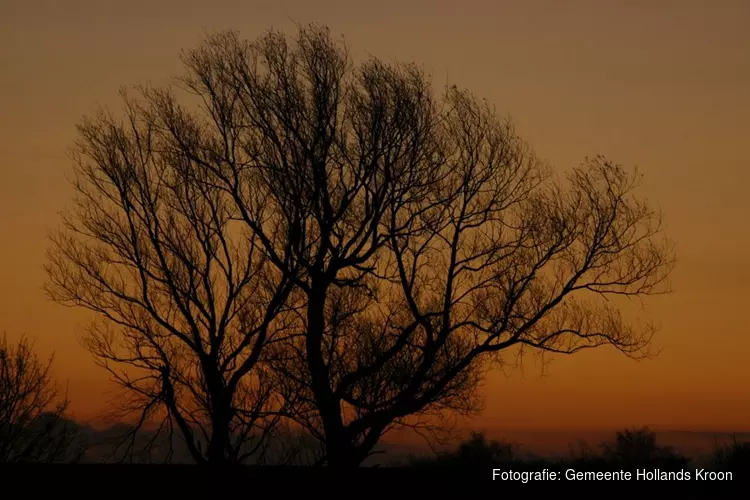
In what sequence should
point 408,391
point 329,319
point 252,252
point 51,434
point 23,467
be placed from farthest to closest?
point 329,319, point 252,252, point 408,391, point 51,434, point 23,467

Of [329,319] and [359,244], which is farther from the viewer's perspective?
[329,319]

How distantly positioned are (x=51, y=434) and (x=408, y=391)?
654cm

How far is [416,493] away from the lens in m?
13.1

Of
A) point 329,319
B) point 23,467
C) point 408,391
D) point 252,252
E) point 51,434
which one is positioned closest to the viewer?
point 23,467

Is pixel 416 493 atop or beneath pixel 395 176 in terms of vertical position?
beneath

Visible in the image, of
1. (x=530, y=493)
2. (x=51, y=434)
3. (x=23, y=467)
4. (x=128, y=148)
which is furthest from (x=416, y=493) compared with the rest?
(x=128, y=148)

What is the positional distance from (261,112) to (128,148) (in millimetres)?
3490

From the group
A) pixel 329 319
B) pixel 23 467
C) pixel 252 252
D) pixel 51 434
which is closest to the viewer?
pixel 23 467

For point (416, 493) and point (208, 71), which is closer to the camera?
point (416, 493)

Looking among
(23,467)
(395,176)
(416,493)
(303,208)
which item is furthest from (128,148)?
(416,493)

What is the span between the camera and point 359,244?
18.9 m

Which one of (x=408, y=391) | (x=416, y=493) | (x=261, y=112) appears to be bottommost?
(x=416, y=493)

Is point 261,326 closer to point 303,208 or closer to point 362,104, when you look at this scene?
point 303,208

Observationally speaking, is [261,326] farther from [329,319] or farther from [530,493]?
[530,493]
